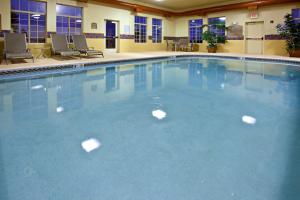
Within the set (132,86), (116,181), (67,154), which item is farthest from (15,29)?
(116,181)

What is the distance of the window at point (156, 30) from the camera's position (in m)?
16.4

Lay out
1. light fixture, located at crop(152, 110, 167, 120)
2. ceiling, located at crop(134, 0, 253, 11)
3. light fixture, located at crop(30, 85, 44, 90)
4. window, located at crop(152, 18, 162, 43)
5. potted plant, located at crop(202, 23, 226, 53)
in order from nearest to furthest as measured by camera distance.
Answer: light fixture, located at crop(152, 110, 167, 120)
light fixture, located at crop(30, 85, 44, 90)
ceiling, located at crop(134, 0, 253, 11)
potted plant, located at crop(202, 23, 226, 53)
window, located at crop(152, 18, 162, 43)

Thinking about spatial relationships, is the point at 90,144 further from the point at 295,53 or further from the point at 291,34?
the point at 295,53

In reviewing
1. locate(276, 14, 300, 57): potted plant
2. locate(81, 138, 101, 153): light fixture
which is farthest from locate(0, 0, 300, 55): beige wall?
locate(81, 138, 101, 153): light fixture

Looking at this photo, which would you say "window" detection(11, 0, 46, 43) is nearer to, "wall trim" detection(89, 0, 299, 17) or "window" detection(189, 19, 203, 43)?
"wall trim" detection(89, 0, 299, 17)

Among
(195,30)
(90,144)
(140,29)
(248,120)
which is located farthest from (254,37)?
(90,144)

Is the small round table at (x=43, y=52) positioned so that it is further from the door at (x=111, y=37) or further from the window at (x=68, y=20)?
the door at (x=111, y=37)

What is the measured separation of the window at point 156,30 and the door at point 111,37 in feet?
10.6

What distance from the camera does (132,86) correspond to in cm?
565

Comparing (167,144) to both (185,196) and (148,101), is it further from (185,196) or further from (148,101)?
(148,101)

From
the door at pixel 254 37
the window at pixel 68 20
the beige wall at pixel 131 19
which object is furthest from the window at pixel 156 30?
the window at pixel 68 20

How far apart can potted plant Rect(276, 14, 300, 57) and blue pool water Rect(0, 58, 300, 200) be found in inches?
313

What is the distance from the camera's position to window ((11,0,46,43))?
32.1ft

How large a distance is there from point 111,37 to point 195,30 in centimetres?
595
